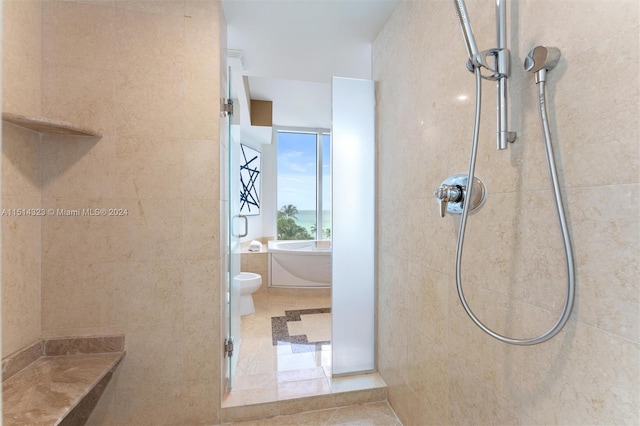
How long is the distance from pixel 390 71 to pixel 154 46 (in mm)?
1320

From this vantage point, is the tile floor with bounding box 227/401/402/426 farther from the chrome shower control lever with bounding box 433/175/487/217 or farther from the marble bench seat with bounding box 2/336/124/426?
the chrome shower control lever with bounding box 433/175/487/217

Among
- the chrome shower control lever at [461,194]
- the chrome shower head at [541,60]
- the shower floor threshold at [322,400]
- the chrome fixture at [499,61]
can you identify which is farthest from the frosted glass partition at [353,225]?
the chrome shower head at [541,60]

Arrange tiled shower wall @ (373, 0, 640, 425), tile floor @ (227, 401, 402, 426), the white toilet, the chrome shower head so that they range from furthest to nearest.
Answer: the white toilet → tile floor @ (227, 401, 402, 426) → the chrome shower head → tiled shower wall @ (373, 0, 640, 425)

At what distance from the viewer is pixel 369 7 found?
1856mm

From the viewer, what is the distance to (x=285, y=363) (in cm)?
228

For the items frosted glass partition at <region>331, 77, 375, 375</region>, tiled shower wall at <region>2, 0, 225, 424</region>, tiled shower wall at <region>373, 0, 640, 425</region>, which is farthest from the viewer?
frosted glass partition at <region>331, 77, 375, 375</region>

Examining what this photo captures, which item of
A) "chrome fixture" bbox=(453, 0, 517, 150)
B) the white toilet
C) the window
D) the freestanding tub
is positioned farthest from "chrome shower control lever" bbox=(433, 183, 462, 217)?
the window

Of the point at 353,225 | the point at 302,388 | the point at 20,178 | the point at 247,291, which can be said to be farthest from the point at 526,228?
the point at 247,291

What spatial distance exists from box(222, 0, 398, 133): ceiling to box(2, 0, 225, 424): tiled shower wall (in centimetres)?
30

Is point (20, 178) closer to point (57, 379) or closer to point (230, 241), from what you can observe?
point (57, 379)

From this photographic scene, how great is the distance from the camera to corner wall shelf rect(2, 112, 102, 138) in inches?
53.1

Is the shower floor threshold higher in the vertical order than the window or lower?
lower

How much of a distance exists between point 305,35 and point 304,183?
3262 millimetres

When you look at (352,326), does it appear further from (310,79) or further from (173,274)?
(310,79)
